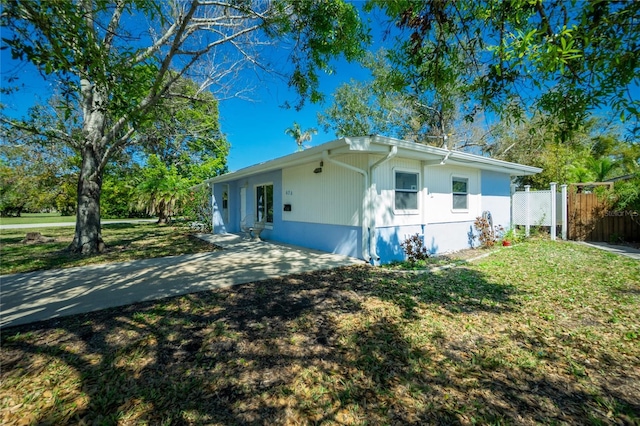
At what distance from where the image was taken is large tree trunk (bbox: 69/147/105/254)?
8.08m

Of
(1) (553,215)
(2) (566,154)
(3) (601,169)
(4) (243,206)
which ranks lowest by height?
(1) (553,215)

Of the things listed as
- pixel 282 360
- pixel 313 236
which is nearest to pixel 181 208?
pixel 313 236

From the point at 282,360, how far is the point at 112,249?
8727mm

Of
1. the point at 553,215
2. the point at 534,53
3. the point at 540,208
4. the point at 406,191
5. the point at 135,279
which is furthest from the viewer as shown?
the point at 540,208

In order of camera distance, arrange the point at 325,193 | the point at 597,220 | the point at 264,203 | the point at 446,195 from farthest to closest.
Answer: the point at 264,203
the point at 597,220
the point at 446,195
the point at 325,193

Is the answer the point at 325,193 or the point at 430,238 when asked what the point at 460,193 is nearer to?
the point at 430,238

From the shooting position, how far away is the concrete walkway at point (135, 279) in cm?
393

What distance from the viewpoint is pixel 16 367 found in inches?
99.3

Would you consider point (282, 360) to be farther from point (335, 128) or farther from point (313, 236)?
point (335, 128)

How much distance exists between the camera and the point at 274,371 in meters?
2.47

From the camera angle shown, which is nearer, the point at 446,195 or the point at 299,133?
the point at 446,195

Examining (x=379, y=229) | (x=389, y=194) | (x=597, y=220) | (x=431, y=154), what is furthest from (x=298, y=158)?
(x=597, y=220)

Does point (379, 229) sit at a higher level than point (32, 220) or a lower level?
higher

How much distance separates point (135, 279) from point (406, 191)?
6547 millimetres
